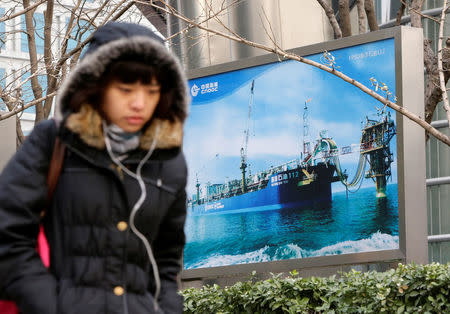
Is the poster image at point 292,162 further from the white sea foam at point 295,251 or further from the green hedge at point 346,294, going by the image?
the green hedge at point 346,294

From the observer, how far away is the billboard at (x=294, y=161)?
823 cm

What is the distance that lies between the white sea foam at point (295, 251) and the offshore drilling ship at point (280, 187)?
0.49 m

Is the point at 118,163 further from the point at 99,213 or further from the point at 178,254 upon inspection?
the point at 178,254

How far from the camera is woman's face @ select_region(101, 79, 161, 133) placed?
251 cm

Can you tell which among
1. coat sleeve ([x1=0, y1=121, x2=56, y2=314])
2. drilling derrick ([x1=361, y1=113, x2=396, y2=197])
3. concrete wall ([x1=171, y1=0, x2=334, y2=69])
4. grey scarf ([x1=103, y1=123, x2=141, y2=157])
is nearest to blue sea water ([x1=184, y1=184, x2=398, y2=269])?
drilling derrick ([x1=361, y1=113, x2=396, y2=197])

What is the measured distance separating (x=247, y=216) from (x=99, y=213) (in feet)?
22.5

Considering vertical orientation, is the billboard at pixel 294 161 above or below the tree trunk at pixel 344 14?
below

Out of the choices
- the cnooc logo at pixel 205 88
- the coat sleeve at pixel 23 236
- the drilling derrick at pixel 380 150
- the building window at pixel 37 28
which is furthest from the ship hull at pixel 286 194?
the coat sleeve at pixel 23 236

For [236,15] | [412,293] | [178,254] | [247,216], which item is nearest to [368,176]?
[247,216]

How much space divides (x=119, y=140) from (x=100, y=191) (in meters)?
0.17

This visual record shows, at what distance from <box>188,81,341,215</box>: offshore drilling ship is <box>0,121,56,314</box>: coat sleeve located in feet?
20.9

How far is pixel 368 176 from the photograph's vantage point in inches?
326


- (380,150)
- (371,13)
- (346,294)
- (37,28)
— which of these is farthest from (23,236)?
(37,28)

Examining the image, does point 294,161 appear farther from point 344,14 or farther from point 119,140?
point 119,140
